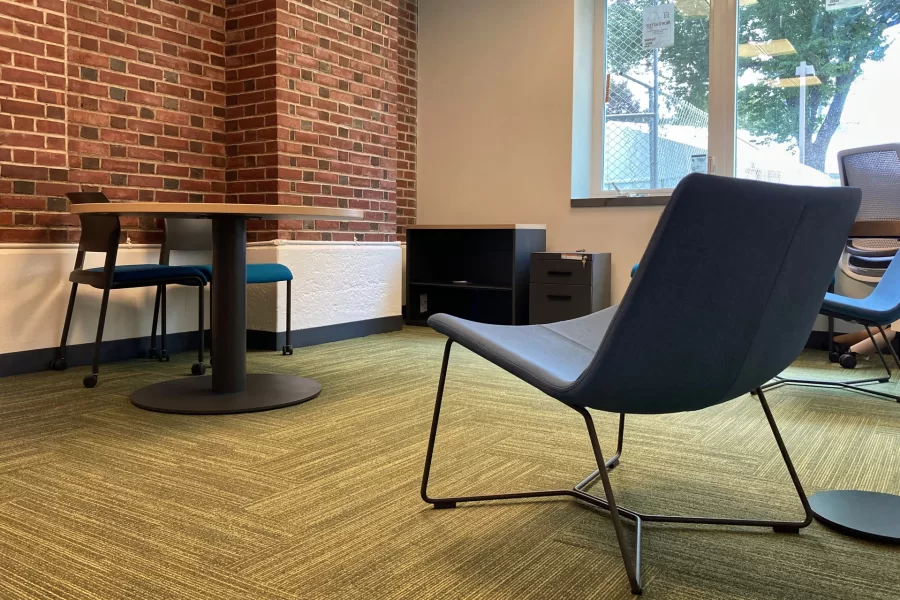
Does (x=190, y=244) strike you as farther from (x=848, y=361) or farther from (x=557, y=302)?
(x=848, y=361)

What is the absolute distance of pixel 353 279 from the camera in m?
4.40

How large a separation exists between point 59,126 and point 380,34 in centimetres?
214

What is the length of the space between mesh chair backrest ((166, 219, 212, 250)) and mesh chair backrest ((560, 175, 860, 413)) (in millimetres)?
2991

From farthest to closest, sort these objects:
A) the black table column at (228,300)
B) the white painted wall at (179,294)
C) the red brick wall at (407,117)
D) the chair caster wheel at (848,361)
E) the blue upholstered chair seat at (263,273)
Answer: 1. the red brick wall at (407,117)
2. the chair caster wheel at (848,361)
3. the blue upholstered chair seat at (263,273)
4. the white painted wall at (179,294)
5. the black table column at (228,300)

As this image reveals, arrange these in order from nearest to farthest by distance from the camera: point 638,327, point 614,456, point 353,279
Result: 1. point 638,327
2. point 614,456
3. point 353,279

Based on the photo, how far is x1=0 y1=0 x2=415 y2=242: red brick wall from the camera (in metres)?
3.17

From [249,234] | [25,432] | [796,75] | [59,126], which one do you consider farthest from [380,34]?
[25,432]

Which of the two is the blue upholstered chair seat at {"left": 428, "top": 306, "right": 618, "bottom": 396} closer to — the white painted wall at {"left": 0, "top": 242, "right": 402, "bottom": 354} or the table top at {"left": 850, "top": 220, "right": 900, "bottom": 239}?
the table top at {"left": 850, "top": 220, "right": 900, "bottom": 239}

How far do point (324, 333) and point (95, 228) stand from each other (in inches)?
58.3

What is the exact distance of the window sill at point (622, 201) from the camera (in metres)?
4.52

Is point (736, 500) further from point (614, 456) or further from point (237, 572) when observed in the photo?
point (237, 572)

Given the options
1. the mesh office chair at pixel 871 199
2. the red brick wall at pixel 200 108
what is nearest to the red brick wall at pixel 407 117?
the red brick wall at pixel 200 108

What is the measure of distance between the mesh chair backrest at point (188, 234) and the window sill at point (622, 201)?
93.5 inches

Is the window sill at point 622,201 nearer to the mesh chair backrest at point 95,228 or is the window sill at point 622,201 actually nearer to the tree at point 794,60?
the tree at point 794,60
